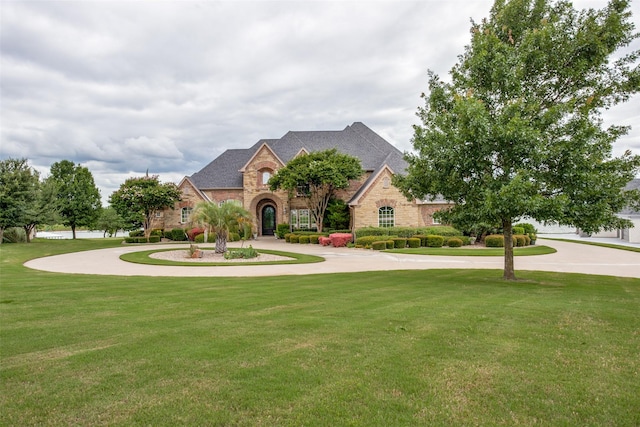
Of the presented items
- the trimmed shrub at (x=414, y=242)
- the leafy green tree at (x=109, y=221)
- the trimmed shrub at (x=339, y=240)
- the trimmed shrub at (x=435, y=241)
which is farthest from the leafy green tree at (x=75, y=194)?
the trimmed shrub at (x=435, y=241)

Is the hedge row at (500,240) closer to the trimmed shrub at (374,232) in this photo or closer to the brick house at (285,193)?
the brick house at (285,193)

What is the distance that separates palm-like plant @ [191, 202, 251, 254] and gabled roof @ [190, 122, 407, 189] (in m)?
16.2

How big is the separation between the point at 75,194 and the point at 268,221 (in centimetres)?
1974

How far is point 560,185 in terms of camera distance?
11062 mm

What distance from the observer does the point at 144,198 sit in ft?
118

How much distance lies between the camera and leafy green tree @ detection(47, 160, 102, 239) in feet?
129

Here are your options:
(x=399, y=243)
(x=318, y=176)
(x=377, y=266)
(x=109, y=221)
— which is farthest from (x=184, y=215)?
(x=377, y=266)

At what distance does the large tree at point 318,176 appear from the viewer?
33.5 m

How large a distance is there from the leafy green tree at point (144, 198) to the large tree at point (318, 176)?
10.1 metres

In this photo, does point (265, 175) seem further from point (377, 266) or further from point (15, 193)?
point (377, 266)

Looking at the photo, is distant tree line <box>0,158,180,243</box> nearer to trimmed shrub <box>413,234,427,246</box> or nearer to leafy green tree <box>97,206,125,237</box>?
leafy green tree <box>97,206,125,237</box>

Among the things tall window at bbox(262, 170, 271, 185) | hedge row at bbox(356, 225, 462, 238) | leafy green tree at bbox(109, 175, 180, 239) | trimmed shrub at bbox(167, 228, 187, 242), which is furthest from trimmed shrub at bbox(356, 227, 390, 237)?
leafy green tree at bbox(109, 175, 180, 239)

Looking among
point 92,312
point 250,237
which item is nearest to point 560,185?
point 92,312

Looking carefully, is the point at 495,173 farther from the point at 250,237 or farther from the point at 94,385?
the point at 250,237
